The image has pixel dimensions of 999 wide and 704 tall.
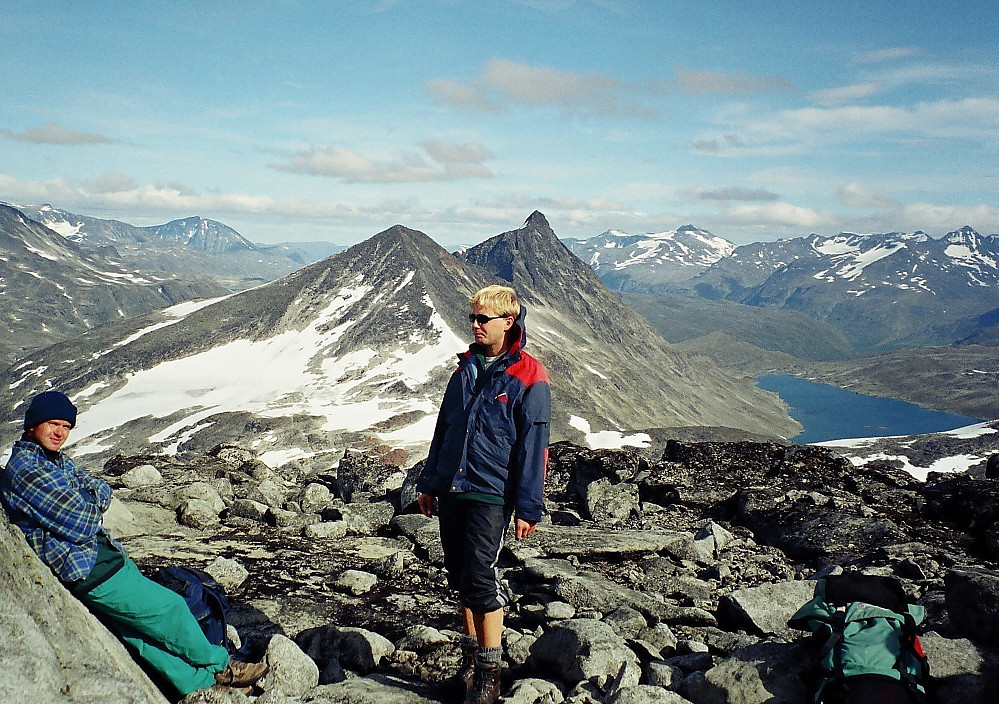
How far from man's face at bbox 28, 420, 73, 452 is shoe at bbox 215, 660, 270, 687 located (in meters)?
2.86

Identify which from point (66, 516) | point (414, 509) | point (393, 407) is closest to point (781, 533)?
point (414, 509)

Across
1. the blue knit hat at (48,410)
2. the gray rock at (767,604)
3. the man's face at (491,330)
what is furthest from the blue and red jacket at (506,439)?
the gray rock at (767,604)

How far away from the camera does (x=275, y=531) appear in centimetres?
1432

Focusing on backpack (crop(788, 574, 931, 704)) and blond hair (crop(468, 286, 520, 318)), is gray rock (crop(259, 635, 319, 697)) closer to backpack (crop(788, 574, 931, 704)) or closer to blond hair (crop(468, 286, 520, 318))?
blond hair (crop(468, 286, 520, 318))

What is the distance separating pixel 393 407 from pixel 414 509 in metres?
116

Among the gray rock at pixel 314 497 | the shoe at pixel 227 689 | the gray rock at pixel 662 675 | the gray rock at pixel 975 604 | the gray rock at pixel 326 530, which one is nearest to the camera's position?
the shoe at pixel 227 689

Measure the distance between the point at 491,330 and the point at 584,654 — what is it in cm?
400

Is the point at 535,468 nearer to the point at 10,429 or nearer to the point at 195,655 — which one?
the point at 195,655

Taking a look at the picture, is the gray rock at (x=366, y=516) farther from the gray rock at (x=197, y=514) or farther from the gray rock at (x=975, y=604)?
the gray rock at (x=975, y=604)

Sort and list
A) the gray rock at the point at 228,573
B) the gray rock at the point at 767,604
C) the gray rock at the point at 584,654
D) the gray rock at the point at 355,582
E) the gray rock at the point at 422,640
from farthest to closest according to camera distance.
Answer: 1. the gray rock at the point at 355,582
2. the gray rock at the point at 228,573
3. the gray rock at the point at 767,604
4. the gray rock at the point at 422,640
5. the gray rock at the point at 584,654

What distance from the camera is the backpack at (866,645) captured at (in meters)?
5.98

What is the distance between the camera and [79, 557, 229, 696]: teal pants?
6176 millimetres

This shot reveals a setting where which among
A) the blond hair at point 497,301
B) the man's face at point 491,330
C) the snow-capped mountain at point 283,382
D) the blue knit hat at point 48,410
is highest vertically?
the blond hair at point 497,301

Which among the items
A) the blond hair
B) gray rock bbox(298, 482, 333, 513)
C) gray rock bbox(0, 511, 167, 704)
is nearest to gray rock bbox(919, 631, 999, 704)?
the blond hair
